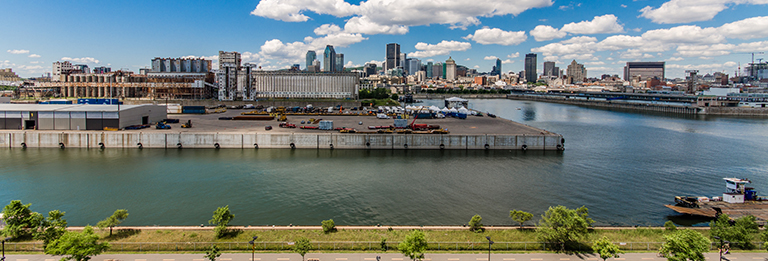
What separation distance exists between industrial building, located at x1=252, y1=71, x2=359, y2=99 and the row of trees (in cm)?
16569

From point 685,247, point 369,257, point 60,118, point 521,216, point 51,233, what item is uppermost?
point 60,118

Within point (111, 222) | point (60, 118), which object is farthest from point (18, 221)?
point (60, 118)

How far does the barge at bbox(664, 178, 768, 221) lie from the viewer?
29.2 m

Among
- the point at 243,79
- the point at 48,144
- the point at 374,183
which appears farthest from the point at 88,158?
the point at 243,79

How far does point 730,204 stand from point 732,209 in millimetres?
1169

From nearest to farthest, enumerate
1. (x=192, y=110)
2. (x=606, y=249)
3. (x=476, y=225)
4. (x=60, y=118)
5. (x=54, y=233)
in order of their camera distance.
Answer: (x=606, y=249) < (x=54, y=233) < (x=476, y=225) < (x=60, y=118) < (x=192, y=110)

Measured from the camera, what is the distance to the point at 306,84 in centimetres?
19500

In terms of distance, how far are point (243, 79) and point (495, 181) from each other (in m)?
138

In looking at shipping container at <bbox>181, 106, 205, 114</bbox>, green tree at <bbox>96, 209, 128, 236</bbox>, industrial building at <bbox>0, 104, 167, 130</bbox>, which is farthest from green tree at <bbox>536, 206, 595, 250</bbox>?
shipping container at <bbox>181, 106, 205, 114</bbox>

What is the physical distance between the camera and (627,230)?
24.7 m

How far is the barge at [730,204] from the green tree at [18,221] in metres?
43.0

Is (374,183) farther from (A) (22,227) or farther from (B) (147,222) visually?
(A) (22,227)

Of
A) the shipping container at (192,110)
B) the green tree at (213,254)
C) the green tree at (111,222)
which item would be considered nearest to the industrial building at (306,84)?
the shipping container at (192,110)

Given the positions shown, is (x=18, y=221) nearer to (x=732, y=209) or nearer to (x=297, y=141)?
(x=297, y=141)
